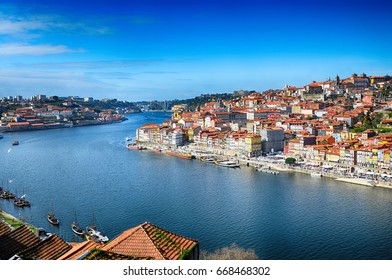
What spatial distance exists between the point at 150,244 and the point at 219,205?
4.46 meters

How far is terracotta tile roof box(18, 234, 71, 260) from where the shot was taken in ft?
5.55

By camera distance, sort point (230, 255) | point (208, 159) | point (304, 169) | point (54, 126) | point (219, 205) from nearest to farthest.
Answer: point (230, 255)
point (219, 205)
point (304, 169)
point (208, 159)
point (54, 126)

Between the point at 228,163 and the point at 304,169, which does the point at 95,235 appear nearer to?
the point at 304,169

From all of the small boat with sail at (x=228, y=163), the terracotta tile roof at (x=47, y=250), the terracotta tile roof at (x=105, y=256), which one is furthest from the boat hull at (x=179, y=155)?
the terracotta tile roof at (x=105, y=256)

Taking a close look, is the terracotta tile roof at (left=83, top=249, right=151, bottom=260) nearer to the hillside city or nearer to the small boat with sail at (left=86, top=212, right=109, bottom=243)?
the small boat with sail at (left=86, top=212, right=109, bottom=243)

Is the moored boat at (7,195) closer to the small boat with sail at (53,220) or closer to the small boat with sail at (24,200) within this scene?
the small boat with sail at (24,200)

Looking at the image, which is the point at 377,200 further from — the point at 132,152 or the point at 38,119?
the point at 38,119

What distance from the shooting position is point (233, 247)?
392 centimetres

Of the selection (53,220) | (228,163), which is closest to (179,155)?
(228,163)

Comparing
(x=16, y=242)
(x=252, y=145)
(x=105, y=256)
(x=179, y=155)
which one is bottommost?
(x=179, y=155)

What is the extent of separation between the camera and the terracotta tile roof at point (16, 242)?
1809mm

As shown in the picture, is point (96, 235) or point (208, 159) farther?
point (208, 159)

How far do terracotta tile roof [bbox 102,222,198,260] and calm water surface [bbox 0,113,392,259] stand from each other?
2.47 m

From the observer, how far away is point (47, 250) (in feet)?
5.85
